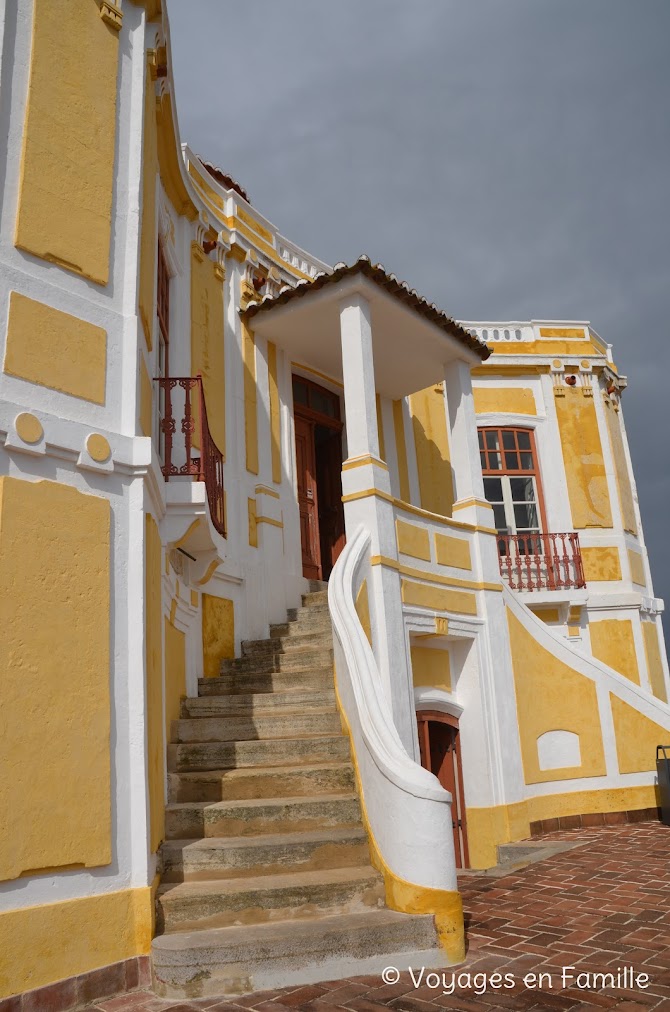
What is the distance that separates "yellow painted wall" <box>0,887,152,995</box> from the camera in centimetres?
383

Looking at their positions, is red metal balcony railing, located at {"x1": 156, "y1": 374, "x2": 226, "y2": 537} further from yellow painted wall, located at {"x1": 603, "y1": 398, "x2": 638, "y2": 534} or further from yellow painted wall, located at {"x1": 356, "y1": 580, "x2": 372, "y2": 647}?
yellow painted wall, located at {"x1": 603, "y1": 398, "x2": 638, "y2": 534}

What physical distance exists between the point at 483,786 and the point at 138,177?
7.26 metres

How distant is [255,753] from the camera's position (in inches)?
241

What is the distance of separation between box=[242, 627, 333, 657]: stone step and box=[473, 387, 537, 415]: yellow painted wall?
733 centimetres

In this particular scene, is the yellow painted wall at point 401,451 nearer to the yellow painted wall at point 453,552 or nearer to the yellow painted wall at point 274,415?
the yellow painted wall at point 453,552

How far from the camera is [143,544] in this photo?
4.93 meters

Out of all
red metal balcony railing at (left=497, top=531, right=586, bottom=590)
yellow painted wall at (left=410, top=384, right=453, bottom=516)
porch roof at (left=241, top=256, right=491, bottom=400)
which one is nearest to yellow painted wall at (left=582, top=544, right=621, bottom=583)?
red metal balcony railing at (left=497, top=531, right=586, bottom=590)

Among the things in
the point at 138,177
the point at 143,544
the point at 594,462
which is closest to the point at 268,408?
the point at 138,177

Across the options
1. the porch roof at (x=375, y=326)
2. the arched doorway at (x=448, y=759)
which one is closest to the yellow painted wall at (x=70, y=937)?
the arched doorway at (x=448, y=759)

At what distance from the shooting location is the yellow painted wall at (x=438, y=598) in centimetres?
846

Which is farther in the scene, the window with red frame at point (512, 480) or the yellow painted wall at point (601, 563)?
the window with red frame at point (512, 480)

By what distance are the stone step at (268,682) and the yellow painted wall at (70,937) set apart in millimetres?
2827

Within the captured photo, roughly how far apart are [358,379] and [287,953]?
18.7ft

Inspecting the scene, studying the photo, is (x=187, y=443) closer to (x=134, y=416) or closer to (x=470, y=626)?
(x=134, y=416)
